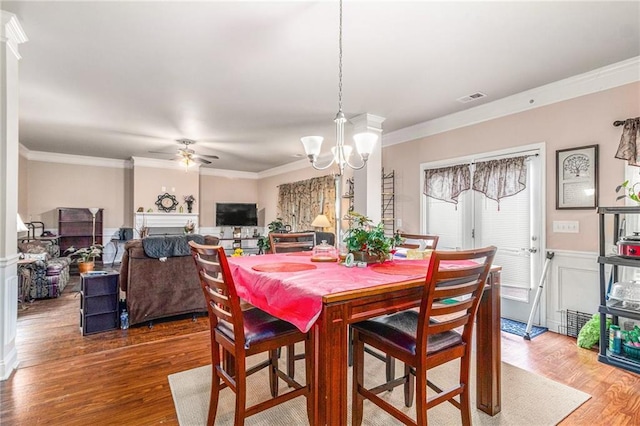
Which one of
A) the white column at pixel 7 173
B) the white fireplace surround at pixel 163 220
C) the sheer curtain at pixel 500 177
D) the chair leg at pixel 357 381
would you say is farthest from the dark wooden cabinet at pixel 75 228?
the sheer curtain at pixel 500 177

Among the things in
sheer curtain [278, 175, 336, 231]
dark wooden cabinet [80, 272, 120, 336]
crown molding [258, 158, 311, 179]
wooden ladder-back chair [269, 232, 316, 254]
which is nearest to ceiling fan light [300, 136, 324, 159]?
wooden ladder-back chair [269, 232, 316, 254]

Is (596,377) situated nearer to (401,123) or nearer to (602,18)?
(602,18)

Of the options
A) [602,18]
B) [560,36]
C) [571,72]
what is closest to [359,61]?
[560,36]

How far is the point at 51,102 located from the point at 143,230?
4.01 meters

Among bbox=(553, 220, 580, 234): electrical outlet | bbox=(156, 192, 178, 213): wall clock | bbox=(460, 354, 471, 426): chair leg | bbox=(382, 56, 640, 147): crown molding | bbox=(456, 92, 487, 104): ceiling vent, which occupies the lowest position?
bbox=(460, 354, 471, 426): chair leg

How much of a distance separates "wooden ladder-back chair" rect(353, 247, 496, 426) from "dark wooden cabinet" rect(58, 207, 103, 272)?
26.0 ft

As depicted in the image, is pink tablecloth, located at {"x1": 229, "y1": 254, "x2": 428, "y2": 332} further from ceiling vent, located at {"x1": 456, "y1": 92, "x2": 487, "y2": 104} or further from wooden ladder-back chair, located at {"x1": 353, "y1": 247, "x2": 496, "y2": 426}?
ceiling vent, located at {"x1": 456, "y1": 92, "x2": 487, "y2": 104}

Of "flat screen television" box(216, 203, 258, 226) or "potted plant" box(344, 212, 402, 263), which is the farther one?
"flat screen television" box(216, 203, 258, 226)

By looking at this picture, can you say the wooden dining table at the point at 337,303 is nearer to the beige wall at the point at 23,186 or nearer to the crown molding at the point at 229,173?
the beige wall at the point at 23,186

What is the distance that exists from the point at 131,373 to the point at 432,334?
7.60ft

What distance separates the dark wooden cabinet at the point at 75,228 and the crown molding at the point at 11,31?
19.2 ft

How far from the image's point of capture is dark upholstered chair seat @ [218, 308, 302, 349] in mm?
1600

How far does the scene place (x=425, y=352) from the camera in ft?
4.71

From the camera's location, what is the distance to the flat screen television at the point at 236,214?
9.12 metres
